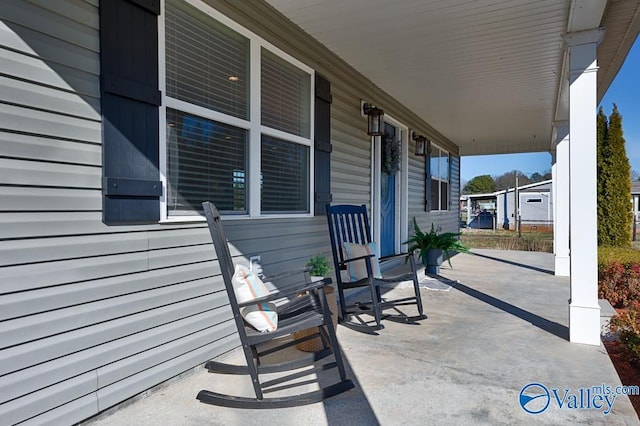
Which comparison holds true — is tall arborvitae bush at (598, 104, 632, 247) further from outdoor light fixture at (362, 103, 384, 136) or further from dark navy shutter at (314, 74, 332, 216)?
dark navy shutter at (314, 74, 332, 216)

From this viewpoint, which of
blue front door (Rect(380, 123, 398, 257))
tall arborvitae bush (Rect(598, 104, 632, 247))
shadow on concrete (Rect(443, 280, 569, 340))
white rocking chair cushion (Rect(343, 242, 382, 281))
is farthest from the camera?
tall arborvitae bush (Rect(598, 104, 632, 247))

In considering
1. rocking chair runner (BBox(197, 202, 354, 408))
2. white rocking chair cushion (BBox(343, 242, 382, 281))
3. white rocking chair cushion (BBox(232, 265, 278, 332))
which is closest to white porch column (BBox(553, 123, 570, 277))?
white rocking chair cushion (BBox(343, 242, 382, 281))

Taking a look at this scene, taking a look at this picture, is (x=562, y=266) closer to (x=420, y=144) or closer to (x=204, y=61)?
(x=420, y=144)

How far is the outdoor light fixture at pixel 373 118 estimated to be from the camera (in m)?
4.88

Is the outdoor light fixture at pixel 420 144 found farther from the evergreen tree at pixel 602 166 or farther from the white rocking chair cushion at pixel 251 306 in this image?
the white rocking chair cushion at pixel 251 306

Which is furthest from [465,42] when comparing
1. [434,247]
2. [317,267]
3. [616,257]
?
[616,257]

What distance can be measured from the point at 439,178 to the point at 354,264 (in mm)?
5728

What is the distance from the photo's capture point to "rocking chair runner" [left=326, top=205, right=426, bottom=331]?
11.1ft

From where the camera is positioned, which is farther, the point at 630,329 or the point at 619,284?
the point at 619,284

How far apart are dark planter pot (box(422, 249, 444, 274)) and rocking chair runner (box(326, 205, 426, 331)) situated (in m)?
1.84

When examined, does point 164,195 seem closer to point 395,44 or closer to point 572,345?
point 395,44

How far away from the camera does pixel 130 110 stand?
208cm

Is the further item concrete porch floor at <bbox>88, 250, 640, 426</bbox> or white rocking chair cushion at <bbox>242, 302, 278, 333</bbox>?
white rocking chair cushion at <bbox>242, 302, 278, 333</bbox>

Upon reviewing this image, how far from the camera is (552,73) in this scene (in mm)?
4570
